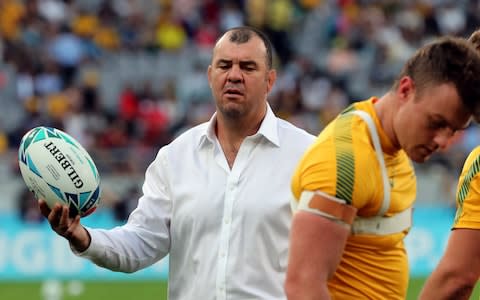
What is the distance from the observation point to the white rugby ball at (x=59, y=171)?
18.4 ft

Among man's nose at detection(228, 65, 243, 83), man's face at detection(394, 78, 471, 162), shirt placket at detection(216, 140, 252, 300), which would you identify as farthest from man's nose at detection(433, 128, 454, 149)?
man's nose at detection(228, 65, 243, 83)

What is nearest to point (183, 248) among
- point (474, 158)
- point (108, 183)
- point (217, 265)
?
point (217, 265)

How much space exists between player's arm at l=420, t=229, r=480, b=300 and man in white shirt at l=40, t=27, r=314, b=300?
1192mm

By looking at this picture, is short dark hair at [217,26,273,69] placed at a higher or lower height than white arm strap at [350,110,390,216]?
higher

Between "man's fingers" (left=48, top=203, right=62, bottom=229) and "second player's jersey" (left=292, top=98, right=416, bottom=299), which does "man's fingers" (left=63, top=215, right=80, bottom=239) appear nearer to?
"man's fingers" (left=48, top=203, right=62, bottom=229)

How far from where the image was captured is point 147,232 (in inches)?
235

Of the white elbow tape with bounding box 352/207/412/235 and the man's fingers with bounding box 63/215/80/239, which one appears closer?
the white elbow tape with bounding box 352/207/412/235

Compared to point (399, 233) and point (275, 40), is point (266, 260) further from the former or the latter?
point (275, 40)

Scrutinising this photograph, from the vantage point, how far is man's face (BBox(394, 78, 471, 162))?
4.17 m

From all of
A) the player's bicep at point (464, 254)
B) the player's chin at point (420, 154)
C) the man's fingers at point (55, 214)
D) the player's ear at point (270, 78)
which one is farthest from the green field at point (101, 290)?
the player's chin at point (420, 154)

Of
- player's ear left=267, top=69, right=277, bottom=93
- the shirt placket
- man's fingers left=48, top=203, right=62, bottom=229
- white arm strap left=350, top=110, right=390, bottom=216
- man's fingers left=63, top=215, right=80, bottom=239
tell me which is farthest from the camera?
player's ear left=267, top=69, right=277, bottom=93

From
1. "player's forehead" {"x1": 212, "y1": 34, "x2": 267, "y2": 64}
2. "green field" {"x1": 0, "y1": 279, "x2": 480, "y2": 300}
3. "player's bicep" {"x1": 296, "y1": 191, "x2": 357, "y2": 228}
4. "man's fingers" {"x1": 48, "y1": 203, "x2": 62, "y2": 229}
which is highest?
"player's forehead" {"x1": 212, "y1": 34, "x2": 267, "y2": 64}

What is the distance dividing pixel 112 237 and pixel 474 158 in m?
1.80

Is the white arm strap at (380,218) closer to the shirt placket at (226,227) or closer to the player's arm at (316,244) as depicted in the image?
the player's arm at (316,244)
